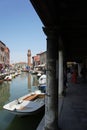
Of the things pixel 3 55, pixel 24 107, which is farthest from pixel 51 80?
pixel 3 55

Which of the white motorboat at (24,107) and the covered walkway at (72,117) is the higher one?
the covered walkway at (72,117)

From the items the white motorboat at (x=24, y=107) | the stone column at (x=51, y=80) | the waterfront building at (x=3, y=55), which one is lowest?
the white motorboat at (x=24, y=107)

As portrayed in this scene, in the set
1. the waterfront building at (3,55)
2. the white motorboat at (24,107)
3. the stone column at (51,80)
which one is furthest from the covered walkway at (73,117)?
the waterfront building at (3,55)

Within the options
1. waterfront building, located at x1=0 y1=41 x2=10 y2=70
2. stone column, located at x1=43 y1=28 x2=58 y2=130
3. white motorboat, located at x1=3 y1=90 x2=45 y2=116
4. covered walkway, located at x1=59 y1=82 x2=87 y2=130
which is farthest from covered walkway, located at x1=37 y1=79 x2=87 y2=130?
waterfront building, located at x1=0 y1=41 x2=10 y2=70

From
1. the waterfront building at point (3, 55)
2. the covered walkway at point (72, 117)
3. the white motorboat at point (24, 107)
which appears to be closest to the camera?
the covered walkway at point (72, 117)

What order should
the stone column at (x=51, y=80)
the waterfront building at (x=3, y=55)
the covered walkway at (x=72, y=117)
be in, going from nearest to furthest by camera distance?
the stone column at (x=51, y=80) → the covered walkway at (x=72, y=117) → the waterfront building at (x=3, y=55)

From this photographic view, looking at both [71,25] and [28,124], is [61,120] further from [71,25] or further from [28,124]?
[28,124]

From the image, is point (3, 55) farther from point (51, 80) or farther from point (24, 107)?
point (51, 80)

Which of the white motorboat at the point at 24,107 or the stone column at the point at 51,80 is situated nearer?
the stone column at the point at 51,80

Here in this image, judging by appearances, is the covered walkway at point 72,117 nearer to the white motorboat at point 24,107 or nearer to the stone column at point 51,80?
the stone column at point 51,80

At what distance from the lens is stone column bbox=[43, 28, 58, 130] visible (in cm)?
750

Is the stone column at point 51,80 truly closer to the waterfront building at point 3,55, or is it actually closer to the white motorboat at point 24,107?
the white motorboat at point 24,107

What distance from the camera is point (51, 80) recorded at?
763 cm

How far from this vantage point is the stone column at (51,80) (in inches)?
295
